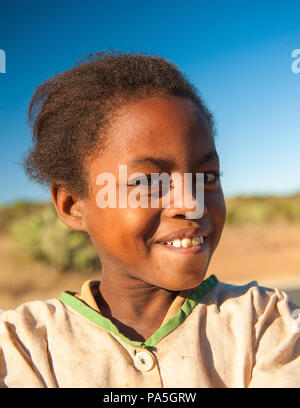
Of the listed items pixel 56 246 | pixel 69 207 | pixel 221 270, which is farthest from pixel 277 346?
pixel 221 270

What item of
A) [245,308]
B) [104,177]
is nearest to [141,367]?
[245,308]

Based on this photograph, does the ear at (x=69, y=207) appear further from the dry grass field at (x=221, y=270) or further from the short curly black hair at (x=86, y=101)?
the dry grass field at (x=221, y=270)

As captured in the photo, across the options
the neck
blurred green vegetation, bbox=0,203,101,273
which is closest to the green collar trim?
the neck

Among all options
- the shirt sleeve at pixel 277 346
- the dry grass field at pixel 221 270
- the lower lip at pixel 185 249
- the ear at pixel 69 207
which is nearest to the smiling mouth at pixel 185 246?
the lower lip at pixel 185 249

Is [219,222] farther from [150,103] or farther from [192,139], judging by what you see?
[150,103]

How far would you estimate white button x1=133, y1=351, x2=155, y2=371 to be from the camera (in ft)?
5.38

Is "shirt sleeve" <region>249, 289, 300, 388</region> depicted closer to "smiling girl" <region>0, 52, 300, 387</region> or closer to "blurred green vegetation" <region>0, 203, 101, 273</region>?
"smiling girl" <region>0, 52, 300, 387</region>

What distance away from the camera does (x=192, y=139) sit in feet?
5.75

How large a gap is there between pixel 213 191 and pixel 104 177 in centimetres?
48

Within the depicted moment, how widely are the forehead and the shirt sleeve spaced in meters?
0.72

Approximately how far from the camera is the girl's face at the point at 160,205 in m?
1.69

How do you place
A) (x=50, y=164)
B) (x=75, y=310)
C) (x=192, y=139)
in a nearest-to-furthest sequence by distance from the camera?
(x=192, y=139) < (x=75, y=310) < (x=50, y=164)

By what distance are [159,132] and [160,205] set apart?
0.29m

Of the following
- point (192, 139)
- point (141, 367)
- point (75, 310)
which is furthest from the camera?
point (75, 310)
